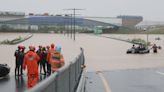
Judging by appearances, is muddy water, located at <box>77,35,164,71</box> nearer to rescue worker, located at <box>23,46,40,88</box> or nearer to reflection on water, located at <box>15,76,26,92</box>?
reflection on water, located at <box>15,76,26,92</box>

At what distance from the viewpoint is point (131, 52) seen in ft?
192

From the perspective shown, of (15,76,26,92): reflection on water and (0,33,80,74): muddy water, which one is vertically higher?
(15,76,26,92): reflection on water

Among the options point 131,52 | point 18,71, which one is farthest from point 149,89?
point 131,52

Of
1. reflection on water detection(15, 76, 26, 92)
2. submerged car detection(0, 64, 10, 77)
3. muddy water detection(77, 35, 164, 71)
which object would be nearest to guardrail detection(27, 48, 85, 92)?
reflection on water detection(15, 76, 26, 92)

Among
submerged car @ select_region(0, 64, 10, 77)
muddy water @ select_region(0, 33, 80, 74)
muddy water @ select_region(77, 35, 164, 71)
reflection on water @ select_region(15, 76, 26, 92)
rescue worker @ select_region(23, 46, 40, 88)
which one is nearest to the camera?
rescue worker @ select_region(23, 46, 40, 88)

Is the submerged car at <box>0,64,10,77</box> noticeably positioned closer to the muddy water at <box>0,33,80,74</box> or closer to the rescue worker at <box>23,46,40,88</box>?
the muddy water at <box>0,33,80,74</box>

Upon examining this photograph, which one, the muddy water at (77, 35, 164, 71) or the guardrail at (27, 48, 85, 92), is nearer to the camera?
the guardrail at (27, 48, 85, 92)

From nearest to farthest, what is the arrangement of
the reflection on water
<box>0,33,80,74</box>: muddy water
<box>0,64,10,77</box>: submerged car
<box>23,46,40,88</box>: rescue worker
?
<box>23,46,40,88</box>: rescue worker, the reflection on water, <box>0,64,10,77</box>: submerged car, <box>0,33,80,74</box>: muddy water

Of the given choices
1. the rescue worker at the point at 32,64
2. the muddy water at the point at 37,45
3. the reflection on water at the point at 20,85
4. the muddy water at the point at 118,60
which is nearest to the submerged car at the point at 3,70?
the reflection on water at the point at 20,85

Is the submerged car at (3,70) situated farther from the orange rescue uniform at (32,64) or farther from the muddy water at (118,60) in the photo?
the muddy water at (118,60)

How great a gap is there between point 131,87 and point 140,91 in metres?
1.50

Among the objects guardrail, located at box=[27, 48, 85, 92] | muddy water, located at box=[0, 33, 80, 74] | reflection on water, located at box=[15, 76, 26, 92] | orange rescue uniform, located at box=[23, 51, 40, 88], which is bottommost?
muddy water, located at box=[0, 33, 80, 74]

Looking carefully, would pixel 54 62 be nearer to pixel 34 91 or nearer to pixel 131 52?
pixel 34 91

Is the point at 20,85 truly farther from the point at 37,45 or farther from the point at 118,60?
the point at 37,45
